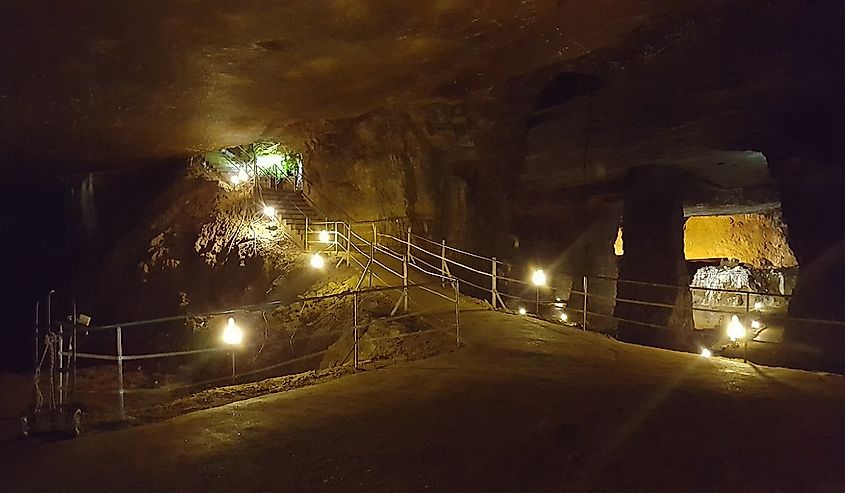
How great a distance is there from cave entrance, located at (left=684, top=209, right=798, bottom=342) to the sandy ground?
707 inches

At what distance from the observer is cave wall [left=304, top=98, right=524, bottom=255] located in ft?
55.3

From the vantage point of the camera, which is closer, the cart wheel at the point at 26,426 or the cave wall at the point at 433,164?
the cart wheel at the point at 26,426

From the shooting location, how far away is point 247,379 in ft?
41.8

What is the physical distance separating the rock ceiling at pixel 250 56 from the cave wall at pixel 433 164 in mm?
1348

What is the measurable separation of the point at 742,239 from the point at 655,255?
1220 centimetres

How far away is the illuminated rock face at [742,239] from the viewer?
87.9ft

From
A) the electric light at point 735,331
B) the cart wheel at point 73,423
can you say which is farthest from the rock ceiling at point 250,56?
the electric light at point 735,331

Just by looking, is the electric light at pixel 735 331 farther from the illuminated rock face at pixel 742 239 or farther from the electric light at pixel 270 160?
the electric light at pixel 270 160

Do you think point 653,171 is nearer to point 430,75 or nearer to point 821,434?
point 430,75

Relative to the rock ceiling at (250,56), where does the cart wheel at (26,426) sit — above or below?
below

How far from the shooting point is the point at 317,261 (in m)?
15.9

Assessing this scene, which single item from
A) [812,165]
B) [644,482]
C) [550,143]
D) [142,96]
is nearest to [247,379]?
[142,96]

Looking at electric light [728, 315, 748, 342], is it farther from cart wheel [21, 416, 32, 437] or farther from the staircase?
cart wheel [21, 416, 32, 437]

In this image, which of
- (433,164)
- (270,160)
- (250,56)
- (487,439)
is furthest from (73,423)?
(270,160)
